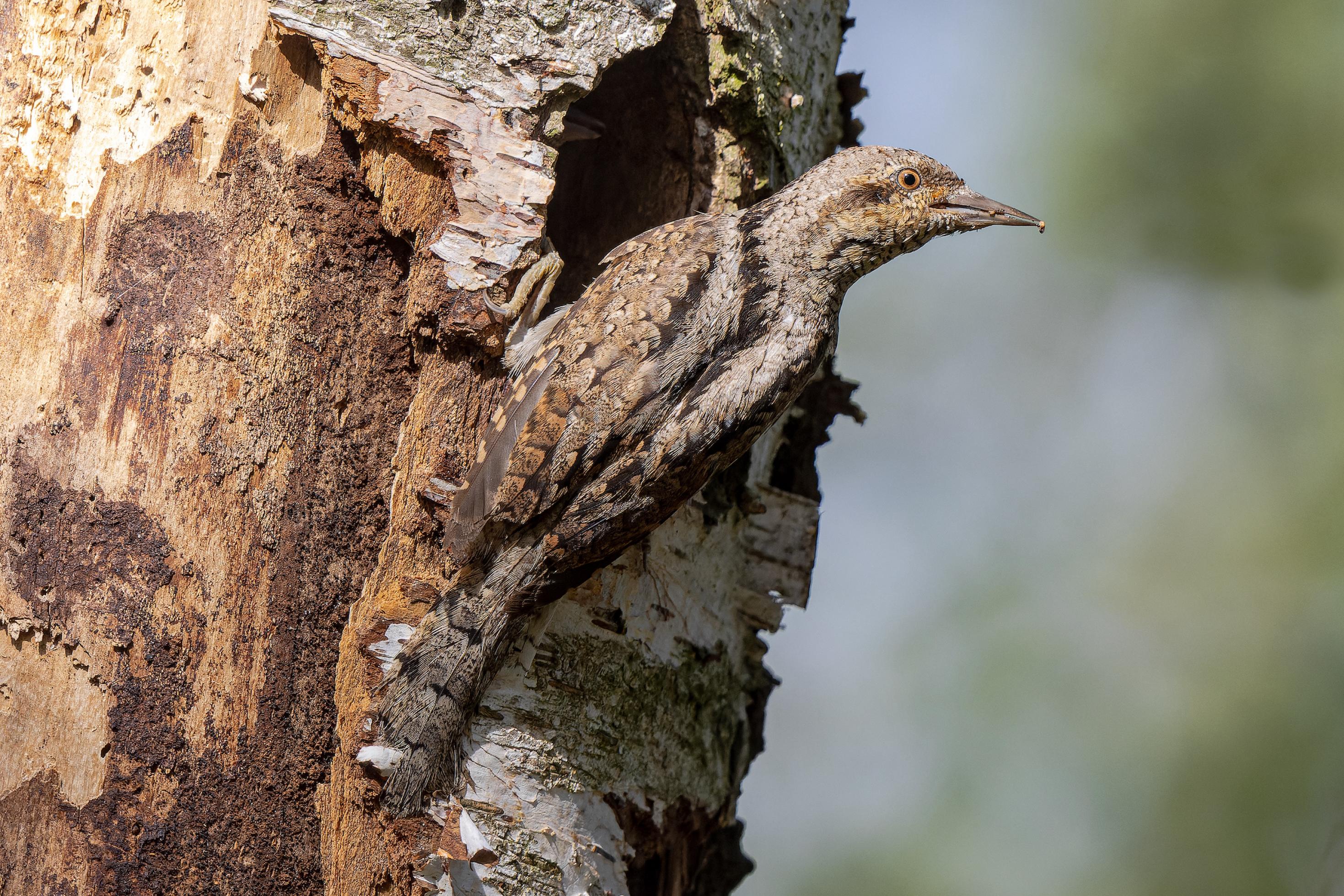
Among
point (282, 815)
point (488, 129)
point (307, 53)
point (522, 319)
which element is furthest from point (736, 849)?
point (307, 53)

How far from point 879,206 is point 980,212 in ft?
0.93

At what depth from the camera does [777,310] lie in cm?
263

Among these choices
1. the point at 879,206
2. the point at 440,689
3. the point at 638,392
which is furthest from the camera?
the point at 879,206

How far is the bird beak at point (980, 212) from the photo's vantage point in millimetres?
2713

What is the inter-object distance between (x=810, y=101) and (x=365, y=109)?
62.0 inches

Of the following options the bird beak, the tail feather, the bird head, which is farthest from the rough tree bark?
the bird beak

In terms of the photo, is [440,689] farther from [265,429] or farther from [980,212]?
[980,212]

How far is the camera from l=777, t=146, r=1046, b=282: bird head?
268cm

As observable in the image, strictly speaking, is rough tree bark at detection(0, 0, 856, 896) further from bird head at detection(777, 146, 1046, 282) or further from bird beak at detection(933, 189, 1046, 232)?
bird beak at detection(933, 189, 1046, 232)

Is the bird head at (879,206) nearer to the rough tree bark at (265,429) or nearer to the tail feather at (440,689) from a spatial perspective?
the rough tree bark at (265,429)

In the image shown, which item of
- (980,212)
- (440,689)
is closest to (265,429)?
(440,689)

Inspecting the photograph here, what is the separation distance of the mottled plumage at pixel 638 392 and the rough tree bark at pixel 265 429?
0.10 meters

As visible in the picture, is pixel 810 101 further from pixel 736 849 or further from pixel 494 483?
pixel 736 849

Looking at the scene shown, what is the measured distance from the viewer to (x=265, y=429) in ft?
6.98
